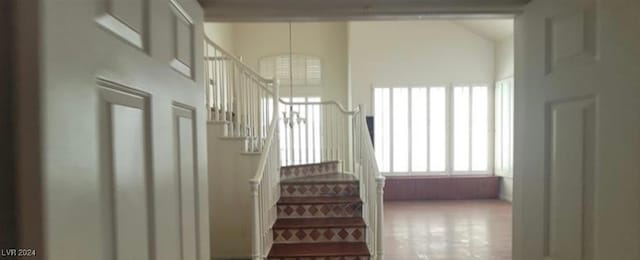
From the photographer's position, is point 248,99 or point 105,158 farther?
point 248,99

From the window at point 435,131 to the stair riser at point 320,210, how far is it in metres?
3.36

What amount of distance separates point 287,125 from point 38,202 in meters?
4.93

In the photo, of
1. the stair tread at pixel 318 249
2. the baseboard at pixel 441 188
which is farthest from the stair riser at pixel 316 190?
the baseboard at pixel 441 188

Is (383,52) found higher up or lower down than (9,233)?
higher up

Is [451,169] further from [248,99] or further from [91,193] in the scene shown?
[91,193]

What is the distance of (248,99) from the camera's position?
4484mm

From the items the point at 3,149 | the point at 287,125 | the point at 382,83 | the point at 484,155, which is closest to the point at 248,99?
the point at 287,125

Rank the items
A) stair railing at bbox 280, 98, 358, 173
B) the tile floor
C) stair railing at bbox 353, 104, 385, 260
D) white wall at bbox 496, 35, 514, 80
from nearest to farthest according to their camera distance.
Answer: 1. stair railing at bbox 353, 104, 385, 260
2. the tile floor
3. stair railing at bbox 280, 98, 358, 173
4. white wall at bbox 496, 35, 514, 80

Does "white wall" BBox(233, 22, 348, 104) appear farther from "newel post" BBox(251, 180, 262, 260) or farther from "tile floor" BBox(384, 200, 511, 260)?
"newel post" BBox(251, 180, 262, 260)

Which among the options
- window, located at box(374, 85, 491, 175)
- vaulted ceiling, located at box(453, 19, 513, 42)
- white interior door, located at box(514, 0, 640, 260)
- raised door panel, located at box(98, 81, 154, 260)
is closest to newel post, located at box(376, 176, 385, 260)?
white interior door, located at box(514, 0, 640, 260)

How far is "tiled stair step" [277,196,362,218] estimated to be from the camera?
3857mm

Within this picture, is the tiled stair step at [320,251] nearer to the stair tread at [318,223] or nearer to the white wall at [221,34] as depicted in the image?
the stair tread at [318,223]

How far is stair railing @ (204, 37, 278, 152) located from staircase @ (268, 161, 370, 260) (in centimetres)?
71

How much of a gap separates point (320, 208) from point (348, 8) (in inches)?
113
